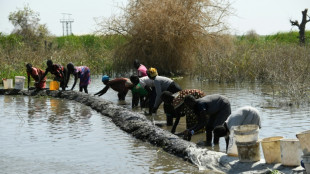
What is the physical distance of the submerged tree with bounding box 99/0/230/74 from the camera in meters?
24.0

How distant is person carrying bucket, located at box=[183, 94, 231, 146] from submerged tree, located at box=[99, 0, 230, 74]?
15.0 meters

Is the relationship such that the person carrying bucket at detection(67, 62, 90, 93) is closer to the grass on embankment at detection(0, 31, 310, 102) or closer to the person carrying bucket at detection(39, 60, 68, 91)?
the person carrying bucket at detection(39, 60, 68, 91)

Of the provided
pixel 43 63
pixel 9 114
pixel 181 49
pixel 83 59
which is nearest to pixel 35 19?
pixel 83 59

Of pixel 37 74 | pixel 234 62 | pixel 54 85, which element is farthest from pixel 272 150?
pixel 234 62

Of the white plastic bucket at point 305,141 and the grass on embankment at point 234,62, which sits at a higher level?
the grass on embankment at point 234,62

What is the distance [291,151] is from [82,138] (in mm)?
4902

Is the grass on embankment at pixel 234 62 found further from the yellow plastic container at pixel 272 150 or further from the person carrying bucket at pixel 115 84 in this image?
the yellow plastic container at pixel 272 150

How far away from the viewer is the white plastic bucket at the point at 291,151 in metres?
6.49

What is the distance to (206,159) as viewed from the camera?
7664 mm

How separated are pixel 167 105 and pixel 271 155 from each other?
3.87 metres

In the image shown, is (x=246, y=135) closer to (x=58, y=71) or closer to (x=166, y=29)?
(x=58, y=71)

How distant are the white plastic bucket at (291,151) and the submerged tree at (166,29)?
1747cm

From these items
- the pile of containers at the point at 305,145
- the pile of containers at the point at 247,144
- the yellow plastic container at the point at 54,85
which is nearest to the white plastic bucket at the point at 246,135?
the pile of containers at the point at 247,144

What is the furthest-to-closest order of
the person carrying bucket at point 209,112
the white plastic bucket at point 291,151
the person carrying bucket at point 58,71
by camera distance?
the person carrying bucket at point 58,71, the person carrying bucket at point 209,112, the white plastic bucket at point 291,151
